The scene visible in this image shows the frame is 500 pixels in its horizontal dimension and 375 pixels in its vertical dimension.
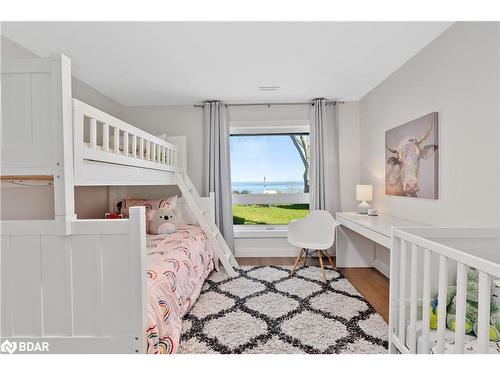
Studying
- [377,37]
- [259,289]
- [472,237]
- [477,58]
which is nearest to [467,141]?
[477,58]

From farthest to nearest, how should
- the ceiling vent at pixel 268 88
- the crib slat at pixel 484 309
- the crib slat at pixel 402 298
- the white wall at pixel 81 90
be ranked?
the ceiling vent at pixel 268 88 < the white wall at pixel 81 90 < the crib slat at pixel 402 298 < the crib slat at pixel 484 309

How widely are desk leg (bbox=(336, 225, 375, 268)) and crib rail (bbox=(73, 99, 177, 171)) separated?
2.30 metres

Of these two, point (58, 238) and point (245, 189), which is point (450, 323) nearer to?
point (58, 238)

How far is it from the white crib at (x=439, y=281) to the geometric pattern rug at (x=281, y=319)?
0.40m

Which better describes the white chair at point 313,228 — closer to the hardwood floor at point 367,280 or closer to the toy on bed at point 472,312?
the hardwood floor at point 367,280

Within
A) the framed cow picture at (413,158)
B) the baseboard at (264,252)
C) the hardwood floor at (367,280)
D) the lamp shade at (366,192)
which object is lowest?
the hardwood floor at (367,280)

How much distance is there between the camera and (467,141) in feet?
6.31

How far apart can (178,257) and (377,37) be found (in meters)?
2.39

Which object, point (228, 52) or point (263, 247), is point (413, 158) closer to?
point (228, 52)

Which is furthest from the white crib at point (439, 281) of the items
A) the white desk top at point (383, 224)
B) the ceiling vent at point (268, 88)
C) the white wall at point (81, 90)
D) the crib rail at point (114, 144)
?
the white wall at point (81, 90)

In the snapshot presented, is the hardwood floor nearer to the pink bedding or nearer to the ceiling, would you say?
the pink bedding

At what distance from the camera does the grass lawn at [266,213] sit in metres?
4.22

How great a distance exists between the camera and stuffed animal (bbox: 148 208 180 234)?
3.07 metres

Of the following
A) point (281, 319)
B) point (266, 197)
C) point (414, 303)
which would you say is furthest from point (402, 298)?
point (266, 197)
